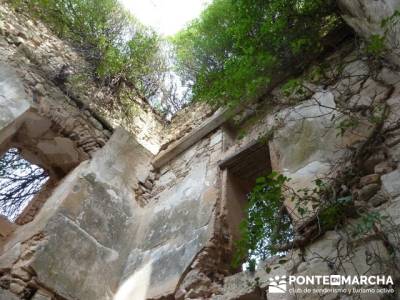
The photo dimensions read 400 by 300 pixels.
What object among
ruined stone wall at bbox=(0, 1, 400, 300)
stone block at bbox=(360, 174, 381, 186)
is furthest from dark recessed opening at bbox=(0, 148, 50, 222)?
stone block at bbox=(360, 174, 381, 186)

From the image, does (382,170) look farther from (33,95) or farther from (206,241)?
(33,95)

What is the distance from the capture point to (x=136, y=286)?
13.4 feet

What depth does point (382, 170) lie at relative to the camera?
270 centimetres

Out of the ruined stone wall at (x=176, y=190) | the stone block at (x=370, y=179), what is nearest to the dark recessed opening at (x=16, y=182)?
the ruined stone wall at (x=176, y=190)

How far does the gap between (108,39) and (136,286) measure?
438 cm

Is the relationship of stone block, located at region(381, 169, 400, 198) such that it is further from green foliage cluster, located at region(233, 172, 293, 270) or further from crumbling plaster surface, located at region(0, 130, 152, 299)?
crumbling plaster surface, located at region(0, 130, 152, 299)

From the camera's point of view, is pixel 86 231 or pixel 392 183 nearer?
pixel 392 183

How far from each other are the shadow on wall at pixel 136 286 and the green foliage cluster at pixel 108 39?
327 centimetres

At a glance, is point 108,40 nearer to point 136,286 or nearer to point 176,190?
point 176,190

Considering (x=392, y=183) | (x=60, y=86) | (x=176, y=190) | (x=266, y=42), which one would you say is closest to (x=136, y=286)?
(x=176, y=190)

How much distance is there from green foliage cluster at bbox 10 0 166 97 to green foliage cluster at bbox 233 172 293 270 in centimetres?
395

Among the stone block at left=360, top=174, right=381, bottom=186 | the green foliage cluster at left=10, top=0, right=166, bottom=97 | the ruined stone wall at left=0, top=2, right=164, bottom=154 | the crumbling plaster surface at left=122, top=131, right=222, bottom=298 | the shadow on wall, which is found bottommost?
the shadow on wall

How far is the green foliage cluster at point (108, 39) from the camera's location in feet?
20.0

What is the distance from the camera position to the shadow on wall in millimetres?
3939
